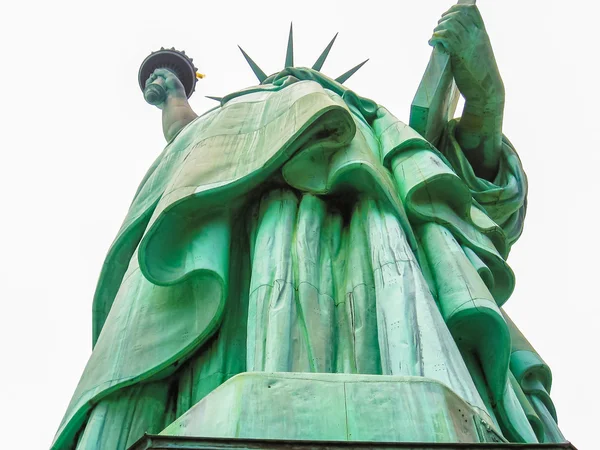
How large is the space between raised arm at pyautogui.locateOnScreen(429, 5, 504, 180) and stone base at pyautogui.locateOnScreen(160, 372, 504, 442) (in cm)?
419

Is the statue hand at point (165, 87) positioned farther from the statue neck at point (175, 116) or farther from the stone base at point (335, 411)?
the stone base at point (335, 411)

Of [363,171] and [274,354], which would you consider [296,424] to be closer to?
[274,354]

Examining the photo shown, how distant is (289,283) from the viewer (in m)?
4.93

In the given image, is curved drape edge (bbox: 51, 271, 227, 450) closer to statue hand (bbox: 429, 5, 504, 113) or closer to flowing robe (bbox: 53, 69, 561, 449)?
flowing robe (bbox: 53, 69, 561, 449)

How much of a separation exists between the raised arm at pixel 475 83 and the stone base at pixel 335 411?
419 centimetres

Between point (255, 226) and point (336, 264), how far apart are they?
2.19ft

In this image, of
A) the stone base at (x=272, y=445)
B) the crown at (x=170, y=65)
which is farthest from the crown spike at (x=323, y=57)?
the stone base at (x=272, y=445)

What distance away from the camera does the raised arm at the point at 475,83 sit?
7.31 m

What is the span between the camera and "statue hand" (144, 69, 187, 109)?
30.0 feet

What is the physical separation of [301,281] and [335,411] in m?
1.52

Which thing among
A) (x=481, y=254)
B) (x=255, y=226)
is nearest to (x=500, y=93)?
(x=481, y=254)

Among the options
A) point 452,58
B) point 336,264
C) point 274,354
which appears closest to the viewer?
point 274,354

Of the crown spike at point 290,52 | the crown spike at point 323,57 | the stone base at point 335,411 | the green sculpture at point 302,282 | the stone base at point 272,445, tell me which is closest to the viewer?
the stone base at point 272,445

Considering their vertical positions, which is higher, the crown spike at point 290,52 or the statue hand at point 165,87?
the crown spike at point 290,52
